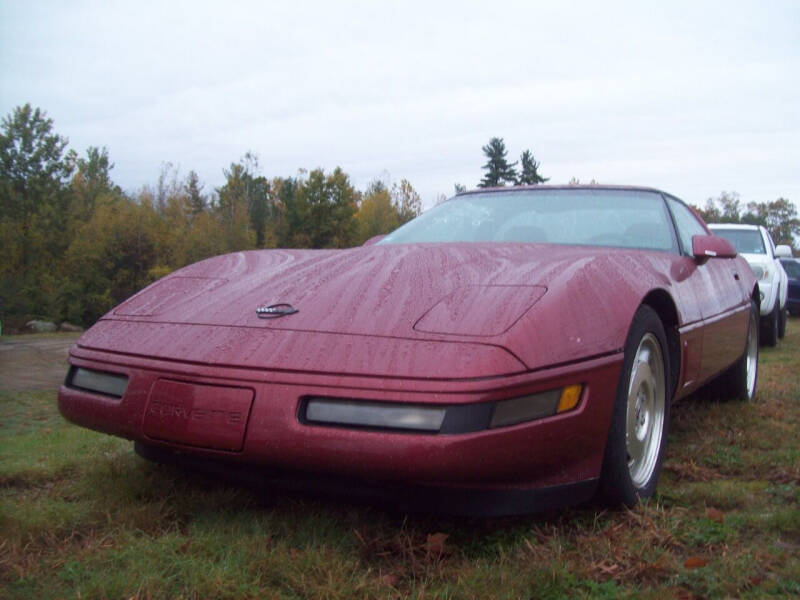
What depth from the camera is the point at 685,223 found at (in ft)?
12.3

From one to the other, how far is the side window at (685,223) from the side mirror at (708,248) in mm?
78

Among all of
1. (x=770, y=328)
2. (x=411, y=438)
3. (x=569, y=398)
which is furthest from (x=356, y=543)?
(x=770, y=328)

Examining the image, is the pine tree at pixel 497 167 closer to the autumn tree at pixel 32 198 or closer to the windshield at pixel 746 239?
the autumn tree at pixel 32 198

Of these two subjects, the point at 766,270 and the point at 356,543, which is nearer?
the point at 356,543

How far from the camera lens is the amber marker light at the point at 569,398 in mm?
1958

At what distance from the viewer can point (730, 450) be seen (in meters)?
3.17

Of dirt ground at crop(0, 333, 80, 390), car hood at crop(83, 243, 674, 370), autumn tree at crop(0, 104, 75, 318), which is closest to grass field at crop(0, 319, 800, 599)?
car hood at crop(83, 243, 674, 370)

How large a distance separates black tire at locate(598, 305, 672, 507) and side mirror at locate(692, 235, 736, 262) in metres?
0.73

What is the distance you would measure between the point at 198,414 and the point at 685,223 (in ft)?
9.09

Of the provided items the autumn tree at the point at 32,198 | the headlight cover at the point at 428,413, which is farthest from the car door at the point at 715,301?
the autumn tree at the point at 32,198

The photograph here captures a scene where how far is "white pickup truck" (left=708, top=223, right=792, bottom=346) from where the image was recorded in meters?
8.20

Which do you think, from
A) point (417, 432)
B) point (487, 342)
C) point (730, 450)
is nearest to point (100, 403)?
point (417, 432)

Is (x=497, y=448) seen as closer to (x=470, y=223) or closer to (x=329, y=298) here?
(x=329, y=298)

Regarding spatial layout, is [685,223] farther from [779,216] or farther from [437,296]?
[779,216]
